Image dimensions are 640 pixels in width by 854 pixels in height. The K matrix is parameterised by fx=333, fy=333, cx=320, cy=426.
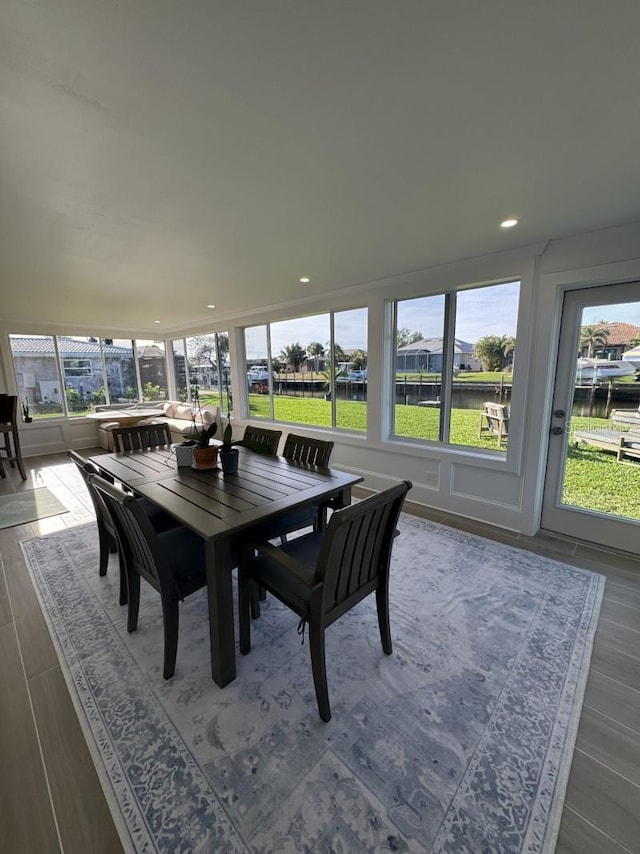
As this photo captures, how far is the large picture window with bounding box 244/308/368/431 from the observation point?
423 centimetres

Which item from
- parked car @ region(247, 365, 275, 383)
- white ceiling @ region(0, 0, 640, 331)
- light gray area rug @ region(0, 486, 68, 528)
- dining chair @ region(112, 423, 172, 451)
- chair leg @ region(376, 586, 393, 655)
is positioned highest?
white ceiling @ region(0, 0, 640, 331)

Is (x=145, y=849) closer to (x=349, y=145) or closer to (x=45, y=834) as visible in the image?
(x=45, y=834)

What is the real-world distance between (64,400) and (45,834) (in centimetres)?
700

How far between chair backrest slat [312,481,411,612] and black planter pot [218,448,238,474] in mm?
1171

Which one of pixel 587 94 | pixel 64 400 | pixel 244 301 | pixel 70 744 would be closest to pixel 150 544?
pixel 70 744

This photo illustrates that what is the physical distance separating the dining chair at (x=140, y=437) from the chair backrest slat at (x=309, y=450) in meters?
1.46

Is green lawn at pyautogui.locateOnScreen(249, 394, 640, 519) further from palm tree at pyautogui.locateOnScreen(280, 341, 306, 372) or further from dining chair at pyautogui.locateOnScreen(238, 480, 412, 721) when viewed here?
dining chair at pyautogui.locateOnScreen(238, 480, 412, 721)

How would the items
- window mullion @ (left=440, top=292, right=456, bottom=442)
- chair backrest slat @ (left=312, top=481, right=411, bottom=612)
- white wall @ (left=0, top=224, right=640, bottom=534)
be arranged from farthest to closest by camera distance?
window mullion @ (left=440, top=292, right=456, bottom=442) < white wall @ (left=0, top=224, right=640, bottom=534) < chair backrest slat @ (left=312, top=481, right=411, bottom=612)

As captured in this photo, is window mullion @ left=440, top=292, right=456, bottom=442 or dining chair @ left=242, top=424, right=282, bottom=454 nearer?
dining chair @ left=242, top=424, right=282, bottom=454

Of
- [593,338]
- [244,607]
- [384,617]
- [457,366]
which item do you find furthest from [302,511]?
[593,338]

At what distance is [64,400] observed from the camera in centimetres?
646

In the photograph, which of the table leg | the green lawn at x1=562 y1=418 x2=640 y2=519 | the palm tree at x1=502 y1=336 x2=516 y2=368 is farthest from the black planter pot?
the green lawn at x1=562 y1=418 x2=640 y2=519

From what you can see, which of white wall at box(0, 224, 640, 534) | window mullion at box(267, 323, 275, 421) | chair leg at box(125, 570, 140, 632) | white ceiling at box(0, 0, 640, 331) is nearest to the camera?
white ceiling at box(0, 0, 640, 331)

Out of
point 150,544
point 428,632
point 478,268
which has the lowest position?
point 428,632
